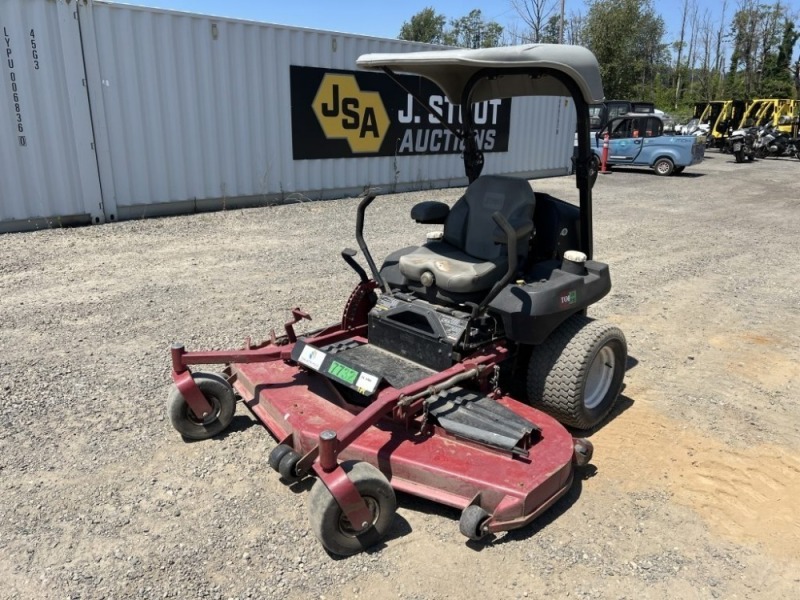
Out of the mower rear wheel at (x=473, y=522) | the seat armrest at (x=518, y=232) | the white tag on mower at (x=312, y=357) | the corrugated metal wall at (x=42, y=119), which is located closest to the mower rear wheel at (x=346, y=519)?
the mower rear wheel at (x=473, y=522)

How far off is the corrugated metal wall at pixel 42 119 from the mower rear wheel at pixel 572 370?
778cm

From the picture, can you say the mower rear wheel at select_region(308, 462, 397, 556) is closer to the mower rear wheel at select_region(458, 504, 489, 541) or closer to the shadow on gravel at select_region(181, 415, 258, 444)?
the mower rear wheel at select_region(458, 504, 489, 541)

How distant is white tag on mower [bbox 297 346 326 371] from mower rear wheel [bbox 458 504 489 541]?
1.14 metres

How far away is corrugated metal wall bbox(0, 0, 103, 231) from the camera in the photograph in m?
8.15

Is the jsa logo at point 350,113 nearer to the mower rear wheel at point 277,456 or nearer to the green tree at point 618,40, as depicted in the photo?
the mower rear wheel at point 277,456

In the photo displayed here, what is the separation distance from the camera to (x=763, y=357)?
496 cm

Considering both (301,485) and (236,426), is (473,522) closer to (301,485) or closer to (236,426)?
(301,485)

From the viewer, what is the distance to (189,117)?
9.84 metres

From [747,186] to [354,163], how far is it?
416 inches

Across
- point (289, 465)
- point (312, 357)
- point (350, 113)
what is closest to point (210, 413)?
point (312, 357)

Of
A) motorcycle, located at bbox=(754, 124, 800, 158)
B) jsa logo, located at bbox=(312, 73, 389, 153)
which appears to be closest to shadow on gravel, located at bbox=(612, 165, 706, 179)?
motorcycle, located at bbox=(754, 124, 800, 158)

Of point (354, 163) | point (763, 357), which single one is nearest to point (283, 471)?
point (763, 357)

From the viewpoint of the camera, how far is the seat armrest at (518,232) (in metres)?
3.32

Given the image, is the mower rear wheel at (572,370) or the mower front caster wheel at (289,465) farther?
the mower rear wheel at (572,370)
